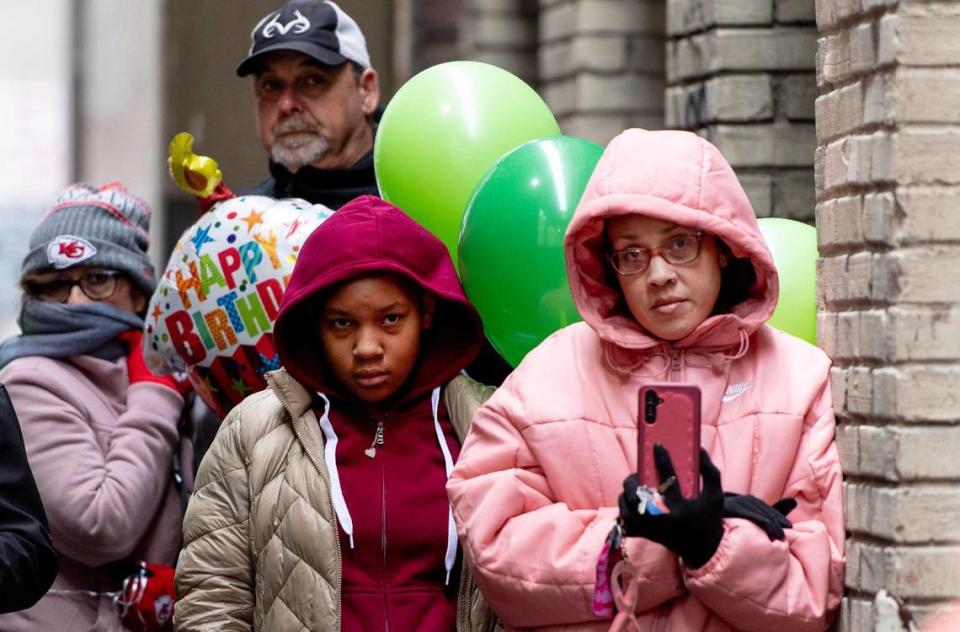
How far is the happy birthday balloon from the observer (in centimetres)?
431

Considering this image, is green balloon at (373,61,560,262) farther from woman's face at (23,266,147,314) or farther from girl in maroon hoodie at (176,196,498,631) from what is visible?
woman's face at (23,266,147,314)

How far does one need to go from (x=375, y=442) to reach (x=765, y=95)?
227 cm

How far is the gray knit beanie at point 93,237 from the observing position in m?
5.01

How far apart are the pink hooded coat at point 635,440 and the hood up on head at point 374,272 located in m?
0.45

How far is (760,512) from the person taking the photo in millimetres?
3154

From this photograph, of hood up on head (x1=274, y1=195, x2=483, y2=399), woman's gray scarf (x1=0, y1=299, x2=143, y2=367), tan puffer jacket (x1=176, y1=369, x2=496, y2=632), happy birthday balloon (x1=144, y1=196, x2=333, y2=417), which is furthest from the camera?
woman's gray scarf (x1=0, y1=299, x2=143, y2=367)

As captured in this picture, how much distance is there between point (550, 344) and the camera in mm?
3521

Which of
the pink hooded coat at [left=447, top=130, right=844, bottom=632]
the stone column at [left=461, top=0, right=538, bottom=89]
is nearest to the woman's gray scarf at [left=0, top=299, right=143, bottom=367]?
the pink hooded coat at [left=447, top=130, right=844, bottom=632]

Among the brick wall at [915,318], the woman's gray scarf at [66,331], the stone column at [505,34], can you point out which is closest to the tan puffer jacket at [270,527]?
the brick wall at [915,318]

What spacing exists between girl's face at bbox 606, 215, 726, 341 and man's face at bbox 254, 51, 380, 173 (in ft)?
5.89

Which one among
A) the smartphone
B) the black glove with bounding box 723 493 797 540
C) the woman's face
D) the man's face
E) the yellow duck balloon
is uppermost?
the man's face

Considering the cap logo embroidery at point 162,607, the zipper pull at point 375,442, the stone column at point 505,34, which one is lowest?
the cap logo embroidery at point 162,607

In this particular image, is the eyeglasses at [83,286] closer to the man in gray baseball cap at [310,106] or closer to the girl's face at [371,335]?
the man in gray baseball cap at [310,106]

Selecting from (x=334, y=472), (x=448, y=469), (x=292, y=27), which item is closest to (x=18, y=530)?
(x=334, y=472)
